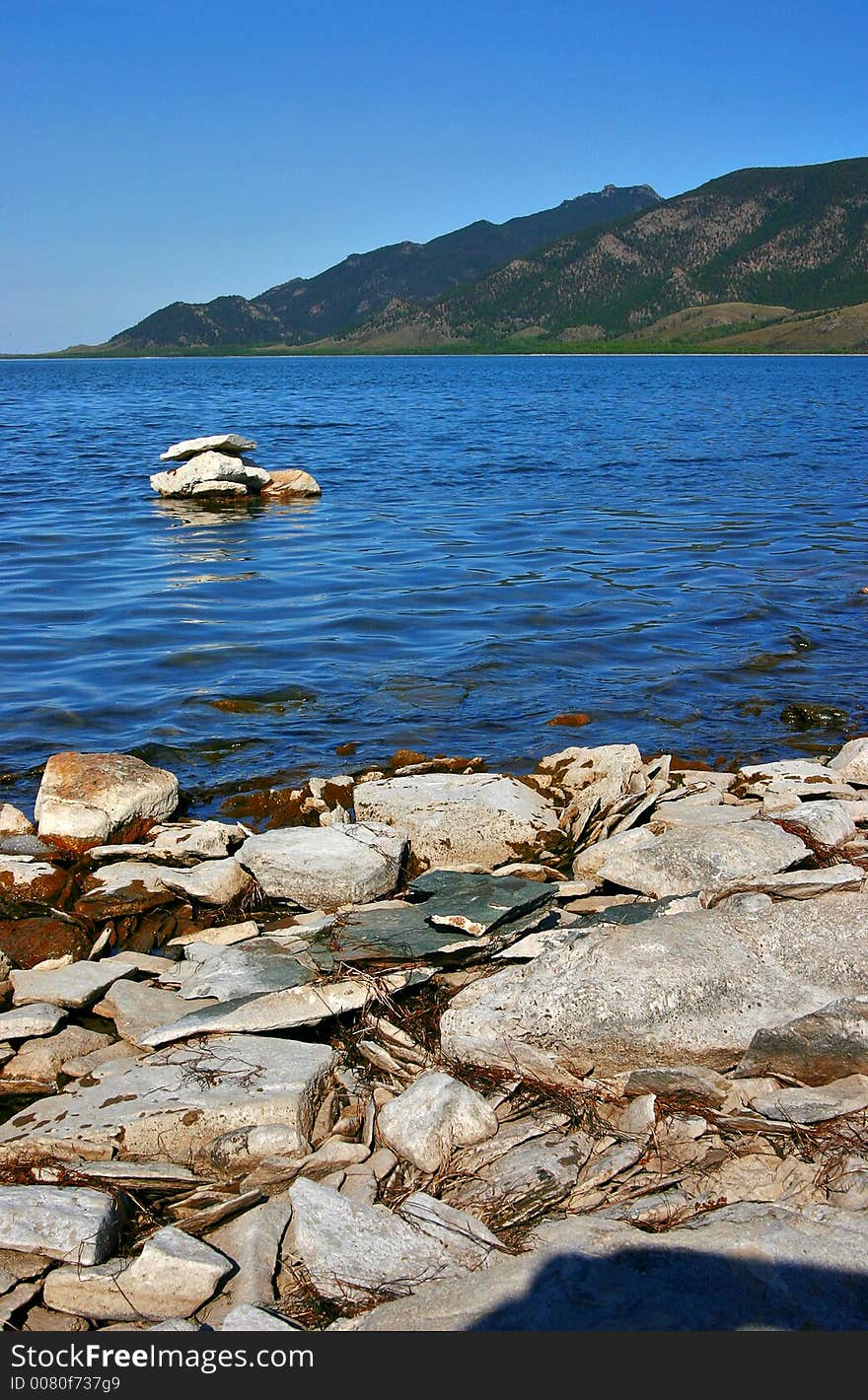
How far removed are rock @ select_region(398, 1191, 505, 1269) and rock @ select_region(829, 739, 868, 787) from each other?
14.9 ft

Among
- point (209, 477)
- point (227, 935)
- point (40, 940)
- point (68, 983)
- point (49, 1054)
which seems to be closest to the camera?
point (49, 1054)

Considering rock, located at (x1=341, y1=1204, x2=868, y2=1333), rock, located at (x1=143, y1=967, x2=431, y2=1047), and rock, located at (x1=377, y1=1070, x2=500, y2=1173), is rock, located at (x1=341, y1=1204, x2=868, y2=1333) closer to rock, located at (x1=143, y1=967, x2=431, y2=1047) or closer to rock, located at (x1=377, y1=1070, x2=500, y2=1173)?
rock, located at (x1=377, y1=1070, x2=500, y2=1173)

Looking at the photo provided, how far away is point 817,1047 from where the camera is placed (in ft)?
12.1

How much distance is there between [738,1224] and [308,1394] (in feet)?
3.96

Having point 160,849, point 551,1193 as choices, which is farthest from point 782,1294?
point 160,849

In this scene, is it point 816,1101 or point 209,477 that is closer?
point 816,1101

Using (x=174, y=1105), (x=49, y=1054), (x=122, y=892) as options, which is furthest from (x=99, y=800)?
(x=174, y=1105)

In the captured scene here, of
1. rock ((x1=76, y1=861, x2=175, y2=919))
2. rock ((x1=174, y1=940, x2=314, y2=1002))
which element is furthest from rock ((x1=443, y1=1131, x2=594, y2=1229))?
rock ((x1=76, y1=861, x2=175, y2=919))

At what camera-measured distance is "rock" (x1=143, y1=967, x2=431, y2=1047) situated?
4.12 meters

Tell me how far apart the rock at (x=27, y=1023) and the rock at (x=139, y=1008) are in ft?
0.84

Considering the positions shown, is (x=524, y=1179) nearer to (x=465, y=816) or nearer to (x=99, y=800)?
(x=465, y=816)

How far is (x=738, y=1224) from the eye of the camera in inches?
117

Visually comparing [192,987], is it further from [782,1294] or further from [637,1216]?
[782,1294]

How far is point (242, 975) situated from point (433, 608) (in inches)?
343
